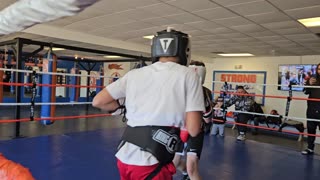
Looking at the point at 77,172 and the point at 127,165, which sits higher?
the point at 127,165

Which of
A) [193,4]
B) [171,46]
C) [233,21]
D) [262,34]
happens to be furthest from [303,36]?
[171,46]

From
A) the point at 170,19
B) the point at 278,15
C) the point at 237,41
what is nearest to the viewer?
the point at 278,15

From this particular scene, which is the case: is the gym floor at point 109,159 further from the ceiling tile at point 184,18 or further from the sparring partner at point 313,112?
the ceiling tile at point 184,18

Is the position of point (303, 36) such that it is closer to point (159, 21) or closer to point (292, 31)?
point (292, 31)

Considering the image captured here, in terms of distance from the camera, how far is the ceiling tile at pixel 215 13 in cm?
378

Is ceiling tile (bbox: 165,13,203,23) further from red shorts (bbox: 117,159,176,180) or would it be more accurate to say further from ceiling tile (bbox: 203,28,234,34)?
red shorts (bbox: 117,159,176,180)

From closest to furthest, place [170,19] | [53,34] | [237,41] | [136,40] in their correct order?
[170,19] < [53,34] < [237,41] < [136,40]

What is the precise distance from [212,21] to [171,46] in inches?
140

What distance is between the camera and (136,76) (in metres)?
1.03

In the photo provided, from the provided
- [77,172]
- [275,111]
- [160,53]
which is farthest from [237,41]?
[160,53]

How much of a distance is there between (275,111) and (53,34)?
5.87 meters

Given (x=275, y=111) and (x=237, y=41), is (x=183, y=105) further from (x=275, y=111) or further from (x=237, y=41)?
(x=275, y=111)

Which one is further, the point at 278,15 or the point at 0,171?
the point at 278,15

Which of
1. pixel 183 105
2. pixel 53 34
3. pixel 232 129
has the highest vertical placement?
pixel 53 34
